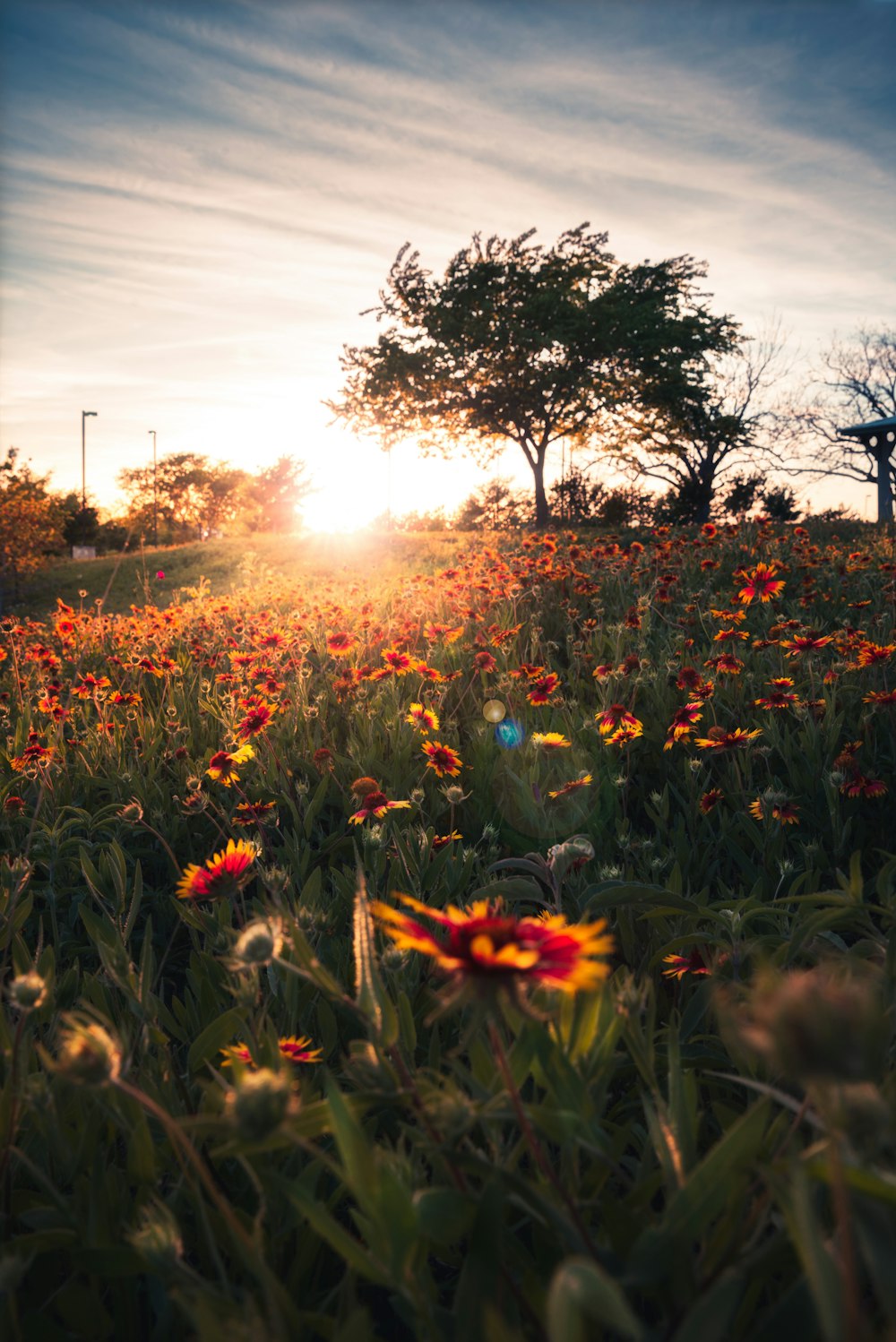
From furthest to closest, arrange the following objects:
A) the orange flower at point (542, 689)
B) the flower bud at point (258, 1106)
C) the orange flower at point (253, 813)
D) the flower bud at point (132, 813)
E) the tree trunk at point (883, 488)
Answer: the tree trunk at point (883, 488) → the orange flower at point (542, 689) → the orange flower at point (253, 813) → the flower bud at point (132, 813) → the flower bud at point (258, 1106)

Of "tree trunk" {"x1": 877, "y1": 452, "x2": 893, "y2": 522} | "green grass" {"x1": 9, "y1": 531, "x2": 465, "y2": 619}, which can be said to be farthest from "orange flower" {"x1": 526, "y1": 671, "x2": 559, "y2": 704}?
"tree trunk" {"x1": 877, "y1": 452, "x2": 893, "y2": 522}

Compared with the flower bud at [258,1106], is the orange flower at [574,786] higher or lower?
lower

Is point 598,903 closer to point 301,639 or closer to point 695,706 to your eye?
point 695,706

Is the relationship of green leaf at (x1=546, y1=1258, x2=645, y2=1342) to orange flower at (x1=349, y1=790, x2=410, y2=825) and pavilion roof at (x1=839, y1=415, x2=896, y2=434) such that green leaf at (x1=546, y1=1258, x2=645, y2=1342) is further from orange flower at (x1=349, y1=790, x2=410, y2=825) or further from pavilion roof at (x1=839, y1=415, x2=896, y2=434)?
pavilion roof at (x1=839, y1=415, x2=896, y2=434)

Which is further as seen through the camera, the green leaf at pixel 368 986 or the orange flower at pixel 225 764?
the orange flower at pixel 225 764

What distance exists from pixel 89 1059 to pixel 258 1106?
14cm

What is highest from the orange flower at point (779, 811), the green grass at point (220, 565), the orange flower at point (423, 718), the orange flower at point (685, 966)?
the green grass at point (220, 565)

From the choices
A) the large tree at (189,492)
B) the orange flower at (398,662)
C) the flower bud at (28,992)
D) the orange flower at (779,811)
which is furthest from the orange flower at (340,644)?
the large tree at (189,492)

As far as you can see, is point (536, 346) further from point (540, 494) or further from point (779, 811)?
point (779, 811)

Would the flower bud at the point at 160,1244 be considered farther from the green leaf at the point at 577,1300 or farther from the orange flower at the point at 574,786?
the orange flower at the point at 574,786

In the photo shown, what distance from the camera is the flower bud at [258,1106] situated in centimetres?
48

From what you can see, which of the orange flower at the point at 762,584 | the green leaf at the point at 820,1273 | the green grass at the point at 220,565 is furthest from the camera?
the green grass at the point at 220,565

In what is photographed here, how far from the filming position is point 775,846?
193cm

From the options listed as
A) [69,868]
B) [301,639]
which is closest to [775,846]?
[69,868]
